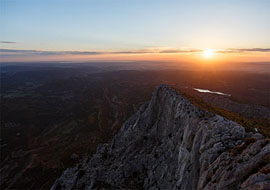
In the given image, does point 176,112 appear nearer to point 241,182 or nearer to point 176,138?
point 176,138

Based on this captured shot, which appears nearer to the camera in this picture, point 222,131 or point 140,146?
point 222,131

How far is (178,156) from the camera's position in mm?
19031

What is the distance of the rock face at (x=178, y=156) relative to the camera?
32.8 feet

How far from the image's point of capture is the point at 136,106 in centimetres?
10281

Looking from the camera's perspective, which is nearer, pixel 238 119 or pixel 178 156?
pixel 178 156

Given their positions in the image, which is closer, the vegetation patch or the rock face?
the rock face

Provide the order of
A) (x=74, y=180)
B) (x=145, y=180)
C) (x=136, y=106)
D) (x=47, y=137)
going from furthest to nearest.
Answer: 1. (x=136, y=106)
2. (x=47, y=137)
3. (x=74, y=180)
4. (x=145, y=180)

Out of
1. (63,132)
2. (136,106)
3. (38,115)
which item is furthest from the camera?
(136,106)

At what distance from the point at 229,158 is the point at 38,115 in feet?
343

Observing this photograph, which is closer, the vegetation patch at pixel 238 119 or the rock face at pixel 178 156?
the rock face at pixel 178 156

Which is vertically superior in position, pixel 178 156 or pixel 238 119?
pixel 238 119

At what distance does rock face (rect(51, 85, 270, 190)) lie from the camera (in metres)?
9.98

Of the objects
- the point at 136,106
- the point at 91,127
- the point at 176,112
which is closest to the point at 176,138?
the point at 176,112

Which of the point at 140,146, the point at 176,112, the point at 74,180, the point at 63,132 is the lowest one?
the point at 63,132
